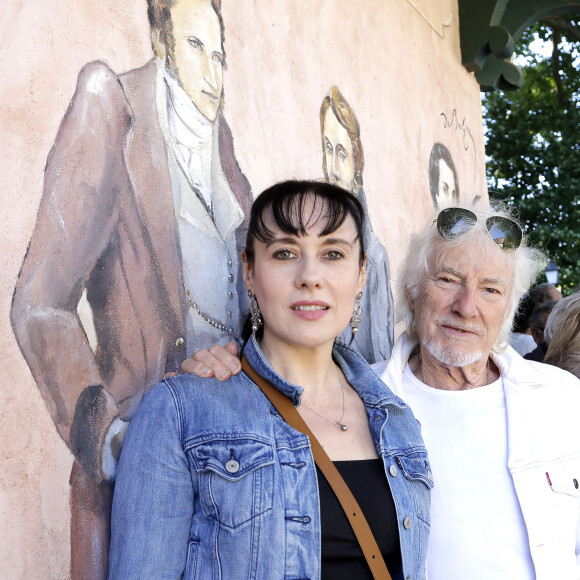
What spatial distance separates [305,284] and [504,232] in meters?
1.14

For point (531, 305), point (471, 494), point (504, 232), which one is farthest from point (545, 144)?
point (471, 494)

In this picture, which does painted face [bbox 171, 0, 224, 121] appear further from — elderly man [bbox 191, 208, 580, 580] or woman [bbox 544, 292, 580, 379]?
woman [bbox 544, 292, 580, 379]

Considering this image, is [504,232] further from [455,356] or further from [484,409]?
[484,409]

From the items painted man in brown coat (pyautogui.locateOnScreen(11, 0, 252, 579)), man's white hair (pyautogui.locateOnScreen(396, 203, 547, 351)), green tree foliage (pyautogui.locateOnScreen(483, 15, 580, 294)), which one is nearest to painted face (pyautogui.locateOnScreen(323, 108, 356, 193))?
man's white hair (pyautogui.locateOnScreen(396, 203, 547, 351))

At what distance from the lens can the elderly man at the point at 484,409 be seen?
2.32 meters

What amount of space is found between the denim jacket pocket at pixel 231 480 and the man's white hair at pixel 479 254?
4.17ft

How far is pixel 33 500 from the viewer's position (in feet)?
5.56

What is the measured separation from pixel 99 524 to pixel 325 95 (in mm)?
2340

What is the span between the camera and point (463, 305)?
103 inches

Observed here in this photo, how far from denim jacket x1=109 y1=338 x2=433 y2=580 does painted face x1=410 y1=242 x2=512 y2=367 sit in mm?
910

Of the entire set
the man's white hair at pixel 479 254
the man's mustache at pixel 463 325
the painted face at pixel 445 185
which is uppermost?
the painted face at pixel 445 185

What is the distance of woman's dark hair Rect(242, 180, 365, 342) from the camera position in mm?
1991
